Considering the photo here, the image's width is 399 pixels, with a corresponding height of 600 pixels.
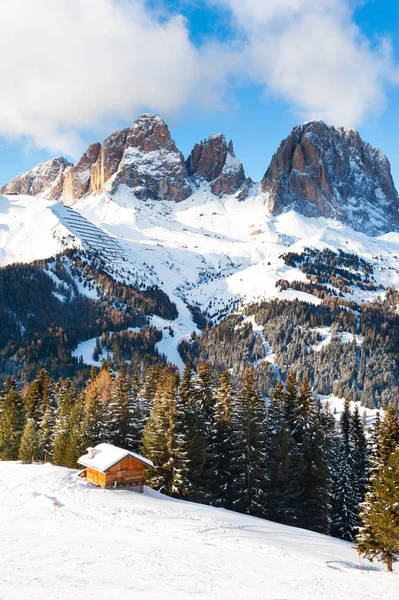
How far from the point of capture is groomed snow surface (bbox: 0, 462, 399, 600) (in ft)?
69.5

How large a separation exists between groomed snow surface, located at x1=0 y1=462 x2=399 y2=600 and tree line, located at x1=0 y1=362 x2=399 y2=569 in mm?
6790

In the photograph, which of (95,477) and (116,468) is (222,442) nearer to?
(116,468)

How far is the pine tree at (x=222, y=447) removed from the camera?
51250 mm

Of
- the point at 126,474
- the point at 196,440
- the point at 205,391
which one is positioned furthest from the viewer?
the point at 205,391

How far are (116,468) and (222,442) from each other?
45.5 feet

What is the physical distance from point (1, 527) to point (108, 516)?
7624 millimetres

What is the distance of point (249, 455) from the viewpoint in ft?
168

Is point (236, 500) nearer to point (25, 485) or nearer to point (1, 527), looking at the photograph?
point (25, 485)

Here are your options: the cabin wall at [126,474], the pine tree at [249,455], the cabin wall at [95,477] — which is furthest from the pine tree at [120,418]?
the pine tree at [249,455]

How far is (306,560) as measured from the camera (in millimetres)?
29062

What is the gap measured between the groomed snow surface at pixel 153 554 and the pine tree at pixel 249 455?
9.23 metres

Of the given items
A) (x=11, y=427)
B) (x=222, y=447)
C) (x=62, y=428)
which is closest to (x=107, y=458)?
(x=222, y=447)

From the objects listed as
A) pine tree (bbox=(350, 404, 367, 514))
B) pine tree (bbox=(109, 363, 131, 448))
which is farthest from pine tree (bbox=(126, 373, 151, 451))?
pine tree (bbox=(350, 404, 367, 514))

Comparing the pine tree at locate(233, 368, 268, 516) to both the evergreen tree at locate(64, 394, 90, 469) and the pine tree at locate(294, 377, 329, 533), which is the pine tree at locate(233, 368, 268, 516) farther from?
the evergreen tree at locate(64, 394, 90, 469)
